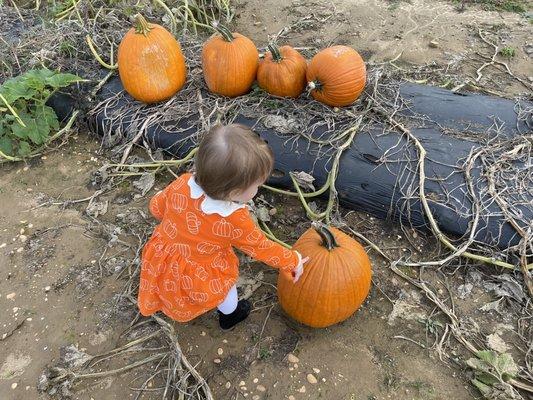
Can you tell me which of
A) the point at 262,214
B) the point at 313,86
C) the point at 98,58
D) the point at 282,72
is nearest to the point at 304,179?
the point at 262,214

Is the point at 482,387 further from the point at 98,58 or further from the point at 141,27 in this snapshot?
the point at 98,58

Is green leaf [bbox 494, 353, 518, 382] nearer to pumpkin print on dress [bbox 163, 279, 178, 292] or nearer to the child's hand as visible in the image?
the child's hand

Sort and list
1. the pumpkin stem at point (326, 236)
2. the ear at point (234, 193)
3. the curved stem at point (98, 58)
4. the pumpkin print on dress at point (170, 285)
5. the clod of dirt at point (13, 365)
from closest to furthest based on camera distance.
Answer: the ear at point (234, 193) → the pumpkin print on dress at point (170, 285) → the pumpkin stem at point (326, 236) → the clod of dirt at point (13, 365) → the curved stem at point (98, 58)

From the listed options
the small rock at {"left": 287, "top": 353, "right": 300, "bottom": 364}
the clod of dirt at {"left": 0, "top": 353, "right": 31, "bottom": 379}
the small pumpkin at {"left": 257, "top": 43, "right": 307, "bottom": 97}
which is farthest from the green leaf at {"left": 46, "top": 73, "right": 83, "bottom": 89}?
the small rock at {"left": 287, "top": 353, "right": 300, "bottom": 364}

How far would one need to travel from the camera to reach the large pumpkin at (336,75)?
3369 millimetres

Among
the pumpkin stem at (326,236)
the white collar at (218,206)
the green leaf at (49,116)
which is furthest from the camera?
the green leaf at (49,116)

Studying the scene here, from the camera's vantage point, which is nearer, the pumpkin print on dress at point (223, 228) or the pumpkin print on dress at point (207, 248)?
the pumpkin print on dress at point (223, 228)

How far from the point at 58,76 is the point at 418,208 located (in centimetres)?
303

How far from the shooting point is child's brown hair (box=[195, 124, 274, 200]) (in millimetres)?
1798

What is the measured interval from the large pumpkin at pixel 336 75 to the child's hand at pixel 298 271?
1529 mm

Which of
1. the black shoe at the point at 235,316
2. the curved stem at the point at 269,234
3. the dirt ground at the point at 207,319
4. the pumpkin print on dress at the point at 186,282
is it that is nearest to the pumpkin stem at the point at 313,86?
the dirt ground at the point at 207,319

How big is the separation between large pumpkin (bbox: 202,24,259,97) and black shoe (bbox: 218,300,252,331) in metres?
1.83

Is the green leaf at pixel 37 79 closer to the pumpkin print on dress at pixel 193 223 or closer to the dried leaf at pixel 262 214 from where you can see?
the dried leaf at pixel 262 214

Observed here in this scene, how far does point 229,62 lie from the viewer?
11.6ft
